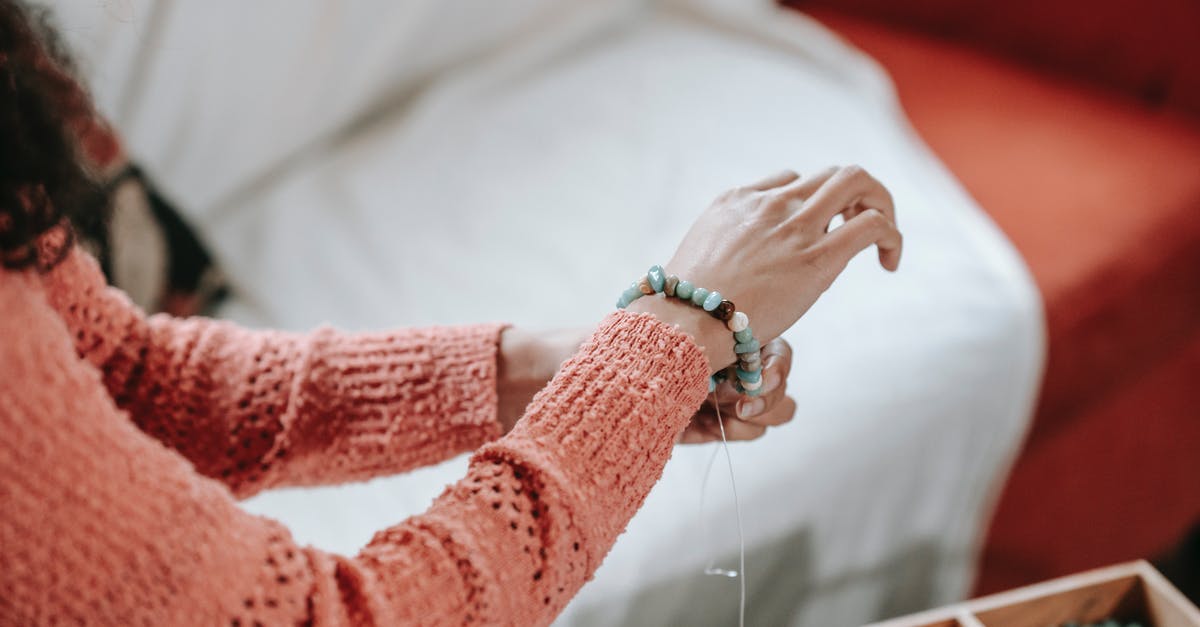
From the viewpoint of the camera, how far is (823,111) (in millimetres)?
1090

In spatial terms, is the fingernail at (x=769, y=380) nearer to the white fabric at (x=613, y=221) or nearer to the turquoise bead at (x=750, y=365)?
the turquoise bead at (x=750, y=365)

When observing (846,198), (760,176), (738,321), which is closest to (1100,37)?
(760,176)

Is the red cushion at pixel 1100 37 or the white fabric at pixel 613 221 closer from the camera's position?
the white fabric at pixel 613 221

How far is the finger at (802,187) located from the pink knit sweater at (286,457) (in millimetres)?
129

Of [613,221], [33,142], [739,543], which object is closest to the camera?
[33,142]

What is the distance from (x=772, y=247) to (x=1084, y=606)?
1.02 feet

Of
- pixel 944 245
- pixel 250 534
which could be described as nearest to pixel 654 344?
pixel 250 534

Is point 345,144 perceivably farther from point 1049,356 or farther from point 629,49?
point 1049,356

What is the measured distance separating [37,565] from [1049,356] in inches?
35.3

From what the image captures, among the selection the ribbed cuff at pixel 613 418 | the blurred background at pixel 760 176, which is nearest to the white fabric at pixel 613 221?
the blurred background at pixel 760 176

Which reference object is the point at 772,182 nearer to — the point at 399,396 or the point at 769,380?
the point at 769,380

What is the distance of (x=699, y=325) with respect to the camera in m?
0.56

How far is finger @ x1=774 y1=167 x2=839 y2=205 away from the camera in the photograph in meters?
0.61

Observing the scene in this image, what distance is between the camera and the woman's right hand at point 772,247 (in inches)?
22.5
